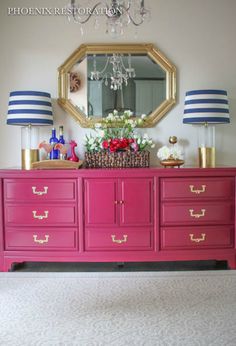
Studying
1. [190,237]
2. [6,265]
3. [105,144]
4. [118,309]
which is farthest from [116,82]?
[118,309]

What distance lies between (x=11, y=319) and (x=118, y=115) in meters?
2.03

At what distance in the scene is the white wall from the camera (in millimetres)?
3326

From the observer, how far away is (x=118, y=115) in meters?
3.35

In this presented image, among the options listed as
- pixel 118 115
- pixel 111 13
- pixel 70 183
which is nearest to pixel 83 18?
pixel 118 115

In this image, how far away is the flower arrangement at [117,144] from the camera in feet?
10.1

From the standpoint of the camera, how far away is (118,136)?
10.7ft

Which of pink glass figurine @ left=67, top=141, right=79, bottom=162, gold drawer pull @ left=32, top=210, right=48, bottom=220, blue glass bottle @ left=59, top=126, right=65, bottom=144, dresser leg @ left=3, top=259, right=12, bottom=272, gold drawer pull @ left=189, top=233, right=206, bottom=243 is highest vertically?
blue glass bottle @ left=59, top=126, right=65, bottom=144

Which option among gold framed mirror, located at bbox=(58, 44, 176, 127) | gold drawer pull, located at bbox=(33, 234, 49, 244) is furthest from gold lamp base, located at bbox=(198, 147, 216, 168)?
gold drawer pull, located at bbox=(33, 234, 49, 244)

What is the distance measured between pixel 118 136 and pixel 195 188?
883 mm

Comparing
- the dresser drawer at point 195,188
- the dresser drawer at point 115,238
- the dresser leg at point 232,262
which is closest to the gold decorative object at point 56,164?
the dresser drawer at point 115,238

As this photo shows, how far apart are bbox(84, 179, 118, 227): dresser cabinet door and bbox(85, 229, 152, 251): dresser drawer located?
3.0 inches

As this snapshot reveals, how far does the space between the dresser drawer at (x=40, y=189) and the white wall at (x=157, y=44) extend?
0.68m

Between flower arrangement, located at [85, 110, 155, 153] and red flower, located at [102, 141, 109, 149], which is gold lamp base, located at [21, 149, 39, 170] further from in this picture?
red flower, located at [102, 141, 109, 149]

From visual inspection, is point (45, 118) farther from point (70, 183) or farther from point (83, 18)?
point (83, 18)
